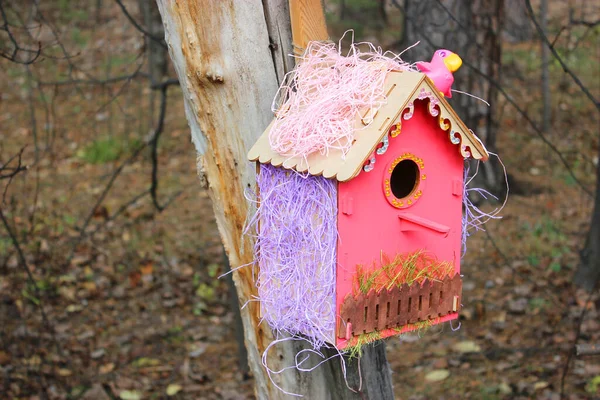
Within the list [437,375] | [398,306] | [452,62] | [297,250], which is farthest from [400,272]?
[437,375]

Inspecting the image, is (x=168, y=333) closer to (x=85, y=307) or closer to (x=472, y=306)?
(x=85, y=307)

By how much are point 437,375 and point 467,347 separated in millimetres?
434

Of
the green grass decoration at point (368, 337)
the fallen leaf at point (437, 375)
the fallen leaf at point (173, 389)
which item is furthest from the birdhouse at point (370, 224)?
the fallen leaf at point (173, 389)

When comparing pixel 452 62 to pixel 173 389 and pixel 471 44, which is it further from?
pixel 471 44

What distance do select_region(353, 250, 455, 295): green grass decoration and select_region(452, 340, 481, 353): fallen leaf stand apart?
111 inches

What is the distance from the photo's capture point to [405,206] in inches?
91.0

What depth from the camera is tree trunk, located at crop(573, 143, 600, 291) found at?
5.16 meters

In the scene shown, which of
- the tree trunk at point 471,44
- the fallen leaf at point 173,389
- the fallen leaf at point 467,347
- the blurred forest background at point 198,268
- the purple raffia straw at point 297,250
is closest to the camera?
the purple raffia straw at point 297,250

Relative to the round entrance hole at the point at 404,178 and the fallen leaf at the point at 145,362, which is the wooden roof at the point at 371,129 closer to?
the round entrance hole at the point at 404,178

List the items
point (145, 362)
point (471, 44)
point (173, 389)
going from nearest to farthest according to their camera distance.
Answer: point (173, 389) → point (145, 362) → point (471, 44)

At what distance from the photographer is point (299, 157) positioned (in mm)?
2139

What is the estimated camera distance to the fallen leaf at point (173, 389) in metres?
4.87

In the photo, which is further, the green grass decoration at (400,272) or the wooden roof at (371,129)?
the green grass decoration at (400,272)

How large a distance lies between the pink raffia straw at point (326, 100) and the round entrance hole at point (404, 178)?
0.33m
